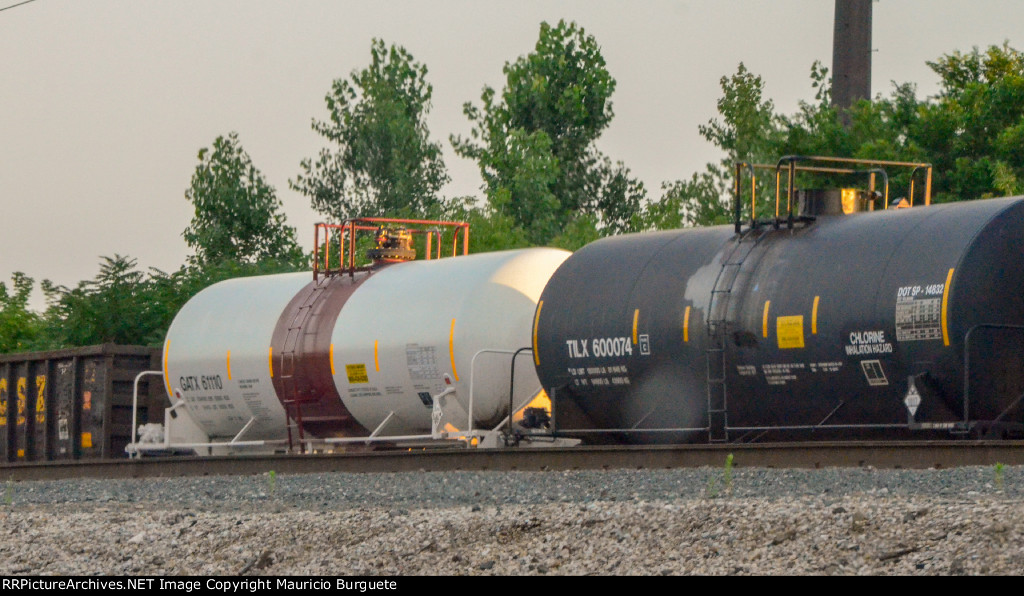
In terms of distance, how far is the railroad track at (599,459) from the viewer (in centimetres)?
1080

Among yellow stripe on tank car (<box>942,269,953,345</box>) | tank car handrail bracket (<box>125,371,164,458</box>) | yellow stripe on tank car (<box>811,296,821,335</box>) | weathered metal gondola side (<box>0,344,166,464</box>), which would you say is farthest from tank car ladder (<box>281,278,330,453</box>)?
yellow stripe on tank car (<box>942,269,953,345</box>)

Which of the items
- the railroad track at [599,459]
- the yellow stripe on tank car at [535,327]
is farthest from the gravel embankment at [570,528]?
the yellow stripe on tank car at [535,327]

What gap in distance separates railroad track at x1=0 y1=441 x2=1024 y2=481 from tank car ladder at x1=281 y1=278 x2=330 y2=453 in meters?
1.75

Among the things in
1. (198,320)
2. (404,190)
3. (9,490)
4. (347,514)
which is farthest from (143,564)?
(404,190)

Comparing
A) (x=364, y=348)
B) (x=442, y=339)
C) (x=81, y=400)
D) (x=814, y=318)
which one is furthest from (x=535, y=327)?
(x=81, y=400)

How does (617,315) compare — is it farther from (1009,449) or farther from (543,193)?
(543,193)

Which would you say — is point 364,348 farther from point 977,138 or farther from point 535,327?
point 977,138

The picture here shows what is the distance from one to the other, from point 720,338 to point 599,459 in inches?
65.2

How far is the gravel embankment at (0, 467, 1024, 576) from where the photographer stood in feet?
23.4

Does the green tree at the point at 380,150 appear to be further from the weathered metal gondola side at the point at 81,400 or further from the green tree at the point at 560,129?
the weathered metal gondola side at the point at 81,400

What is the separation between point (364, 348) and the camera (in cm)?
1723

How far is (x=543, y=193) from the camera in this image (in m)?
48.2

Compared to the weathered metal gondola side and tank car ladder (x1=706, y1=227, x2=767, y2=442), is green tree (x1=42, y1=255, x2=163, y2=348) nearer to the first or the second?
the weathered metal gondola side

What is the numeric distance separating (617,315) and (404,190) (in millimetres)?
39070
